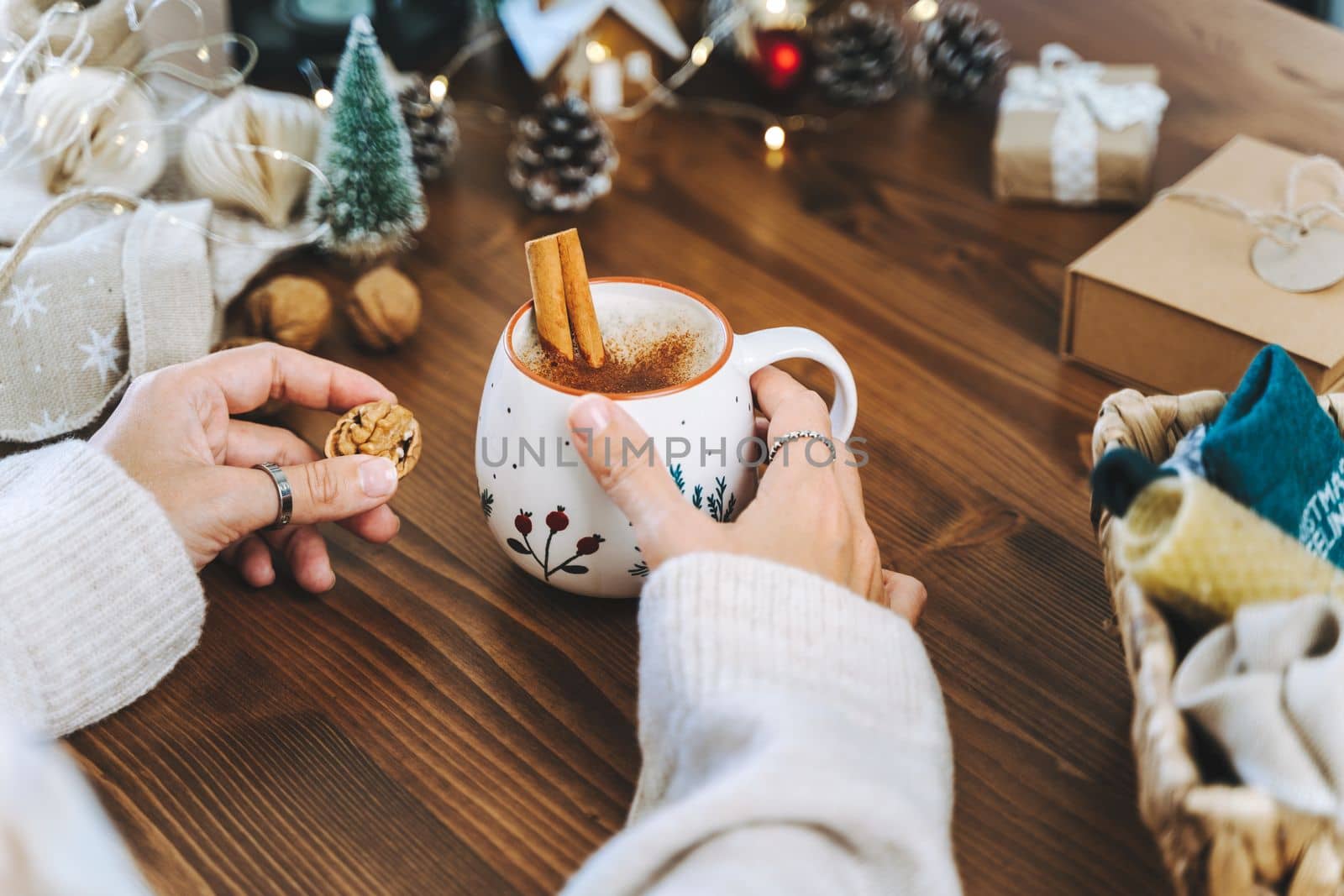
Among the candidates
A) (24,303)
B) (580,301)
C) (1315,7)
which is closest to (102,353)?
(24,303)

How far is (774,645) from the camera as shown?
538 millimetres

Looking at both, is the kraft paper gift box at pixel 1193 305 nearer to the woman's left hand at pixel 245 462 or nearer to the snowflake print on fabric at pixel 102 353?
the woman's left hand at pixel 245 462

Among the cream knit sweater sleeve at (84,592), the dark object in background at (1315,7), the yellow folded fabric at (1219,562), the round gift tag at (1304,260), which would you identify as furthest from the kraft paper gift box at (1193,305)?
the dark object in background at (1315,7)

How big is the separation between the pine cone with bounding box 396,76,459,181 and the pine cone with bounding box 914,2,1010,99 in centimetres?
50

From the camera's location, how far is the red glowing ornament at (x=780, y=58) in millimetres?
1185

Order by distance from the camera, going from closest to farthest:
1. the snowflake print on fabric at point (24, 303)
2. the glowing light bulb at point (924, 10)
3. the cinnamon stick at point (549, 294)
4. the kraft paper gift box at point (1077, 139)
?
the cinnamon stick at point (549, 294) → the snowflake print on fabric at point (24, 303) → the kraft paper gift box at point (1077, 139) → the glowing light bulb at point (924, 10)

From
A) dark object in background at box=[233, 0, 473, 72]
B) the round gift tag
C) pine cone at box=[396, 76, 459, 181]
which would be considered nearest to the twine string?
the round gift tag

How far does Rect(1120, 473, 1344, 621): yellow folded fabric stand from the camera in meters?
0.50

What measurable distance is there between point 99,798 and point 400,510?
10.1 inches

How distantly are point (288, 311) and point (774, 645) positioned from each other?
1.69ft

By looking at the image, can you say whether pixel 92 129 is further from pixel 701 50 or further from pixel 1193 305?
pixel 1193 305

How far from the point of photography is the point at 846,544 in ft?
2.08

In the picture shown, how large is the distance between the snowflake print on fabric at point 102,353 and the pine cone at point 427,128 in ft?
1.22

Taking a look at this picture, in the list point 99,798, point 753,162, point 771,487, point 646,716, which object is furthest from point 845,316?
point 99,798
